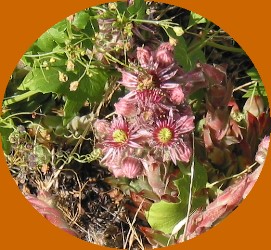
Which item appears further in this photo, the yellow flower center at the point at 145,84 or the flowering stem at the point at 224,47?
the flowering stem at the point at 224,47

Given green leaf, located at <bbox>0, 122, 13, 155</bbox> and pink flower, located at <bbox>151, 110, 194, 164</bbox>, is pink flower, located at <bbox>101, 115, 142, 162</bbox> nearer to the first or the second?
pink flower, located at <bbox>151, 110, 194, 164</bbox>

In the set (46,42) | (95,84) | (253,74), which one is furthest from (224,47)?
(46,42)

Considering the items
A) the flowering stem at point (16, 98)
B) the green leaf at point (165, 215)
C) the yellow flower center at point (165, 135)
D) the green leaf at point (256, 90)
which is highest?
the flowering stem at point (16, 98)

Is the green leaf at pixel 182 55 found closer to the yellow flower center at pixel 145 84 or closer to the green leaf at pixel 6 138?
the yellow flower center at pixel 145 84

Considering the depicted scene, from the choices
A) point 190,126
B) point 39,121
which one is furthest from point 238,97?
point 39,121

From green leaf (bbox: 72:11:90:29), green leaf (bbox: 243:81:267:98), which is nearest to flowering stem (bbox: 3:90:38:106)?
green leaf (bbox: 72:11:90:29)

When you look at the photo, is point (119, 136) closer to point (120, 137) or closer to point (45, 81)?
point (120, 137)

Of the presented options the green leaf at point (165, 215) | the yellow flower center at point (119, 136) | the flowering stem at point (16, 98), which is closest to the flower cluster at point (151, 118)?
the yellow flower center at point (119, 136)
